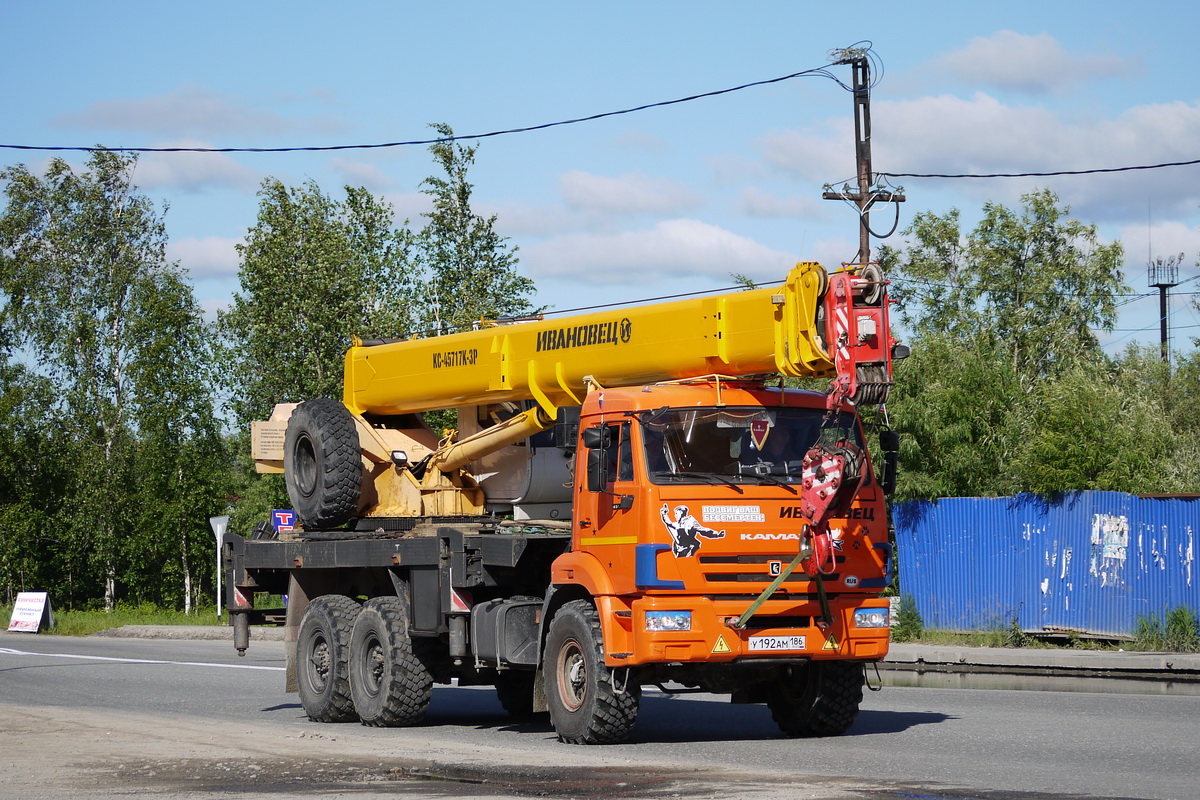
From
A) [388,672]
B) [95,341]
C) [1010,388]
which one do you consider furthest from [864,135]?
[95,341]

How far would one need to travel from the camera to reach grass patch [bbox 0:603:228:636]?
40.4 m

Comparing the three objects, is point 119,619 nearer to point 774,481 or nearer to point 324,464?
point 324,464

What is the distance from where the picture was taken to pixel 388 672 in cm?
1416

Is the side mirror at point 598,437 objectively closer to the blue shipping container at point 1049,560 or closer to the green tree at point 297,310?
the blue shipping container at point 1049,560

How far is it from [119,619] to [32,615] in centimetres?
283

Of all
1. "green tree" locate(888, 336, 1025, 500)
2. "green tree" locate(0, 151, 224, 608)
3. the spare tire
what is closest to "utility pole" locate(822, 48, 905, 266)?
"green tree" locate(888, 336, 1025, 500)

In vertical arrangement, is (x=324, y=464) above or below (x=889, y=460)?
above

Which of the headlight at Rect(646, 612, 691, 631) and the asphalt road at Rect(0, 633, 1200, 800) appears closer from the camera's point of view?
the asphalt road at Rect(0, 633, 1200, 800)

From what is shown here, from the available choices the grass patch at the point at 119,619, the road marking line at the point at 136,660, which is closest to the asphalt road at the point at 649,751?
the road marking line at the point at 136,660

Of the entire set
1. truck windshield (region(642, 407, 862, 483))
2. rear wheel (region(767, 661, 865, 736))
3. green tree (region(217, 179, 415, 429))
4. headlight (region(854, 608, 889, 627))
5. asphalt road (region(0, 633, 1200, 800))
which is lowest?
asphalt road (region(0, 633, 1200, 800))

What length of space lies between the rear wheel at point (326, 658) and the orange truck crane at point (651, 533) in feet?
0.10

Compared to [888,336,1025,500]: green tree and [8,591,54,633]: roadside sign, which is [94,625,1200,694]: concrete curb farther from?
[8,591,54,633]: roadside sign

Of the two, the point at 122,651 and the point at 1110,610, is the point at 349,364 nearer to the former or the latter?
the point at 1110,610

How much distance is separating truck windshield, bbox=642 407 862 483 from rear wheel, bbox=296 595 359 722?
5080 millimetres
